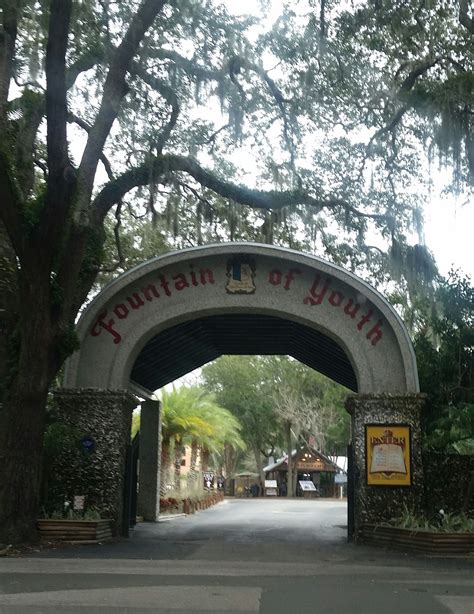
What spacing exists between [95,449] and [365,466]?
5447 mm

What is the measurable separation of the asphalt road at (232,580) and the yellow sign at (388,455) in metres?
1.52

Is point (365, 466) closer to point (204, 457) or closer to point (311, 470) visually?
point (204, 457)

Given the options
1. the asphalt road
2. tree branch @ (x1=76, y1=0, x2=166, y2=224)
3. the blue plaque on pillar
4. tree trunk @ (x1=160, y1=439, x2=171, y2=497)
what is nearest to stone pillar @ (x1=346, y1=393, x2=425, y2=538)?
the asphalt road

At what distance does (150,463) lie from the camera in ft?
71.7

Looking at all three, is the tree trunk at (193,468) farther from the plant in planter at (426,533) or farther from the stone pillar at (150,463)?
the plant in planter at (426,533)

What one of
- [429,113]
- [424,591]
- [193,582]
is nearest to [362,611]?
[424,591]

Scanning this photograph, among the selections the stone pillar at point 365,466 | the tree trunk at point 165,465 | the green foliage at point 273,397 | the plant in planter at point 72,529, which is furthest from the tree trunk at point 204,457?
the plant in planter at point 72,529

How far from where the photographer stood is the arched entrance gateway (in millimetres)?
15172

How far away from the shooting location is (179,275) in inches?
644

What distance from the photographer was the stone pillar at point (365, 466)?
590 inches

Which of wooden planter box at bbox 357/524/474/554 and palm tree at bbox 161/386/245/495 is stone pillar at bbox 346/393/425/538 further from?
palm tree at bbox 161/386/245/495

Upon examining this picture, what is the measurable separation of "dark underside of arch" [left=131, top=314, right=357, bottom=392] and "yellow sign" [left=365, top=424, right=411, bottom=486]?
2733 mm

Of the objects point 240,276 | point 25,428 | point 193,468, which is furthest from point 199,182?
point 193,468

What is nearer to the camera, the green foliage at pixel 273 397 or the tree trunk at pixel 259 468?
the green foliage at pixel 273 397
